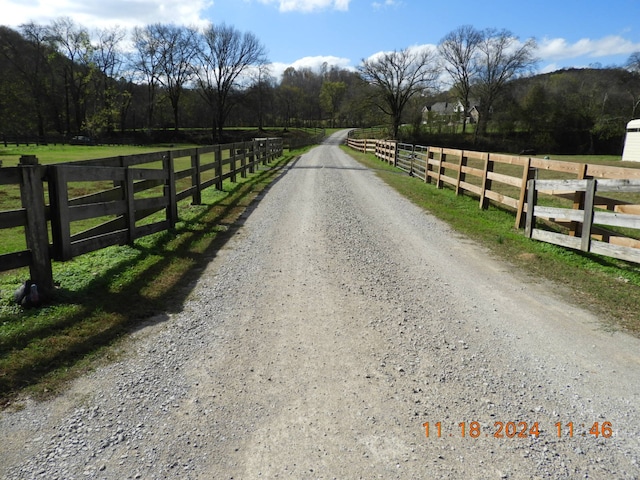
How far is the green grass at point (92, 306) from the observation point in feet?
9.96

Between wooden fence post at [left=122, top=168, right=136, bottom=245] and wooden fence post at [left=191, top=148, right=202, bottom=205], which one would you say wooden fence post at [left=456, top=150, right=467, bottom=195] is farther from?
wooden fence post at [left=122, top=168, right=136, bottom=245]

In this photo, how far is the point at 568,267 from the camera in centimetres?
571

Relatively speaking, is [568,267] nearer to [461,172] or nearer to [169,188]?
[169,188]

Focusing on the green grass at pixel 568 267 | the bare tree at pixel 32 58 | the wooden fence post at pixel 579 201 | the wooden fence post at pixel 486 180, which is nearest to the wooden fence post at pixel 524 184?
the green grass at pixel 568 267

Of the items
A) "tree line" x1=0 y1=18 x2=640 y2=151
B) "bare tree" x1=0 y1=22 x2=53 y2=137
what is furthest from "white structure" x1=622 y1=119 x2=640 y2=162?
"bare tree" x1=0 y1=22 x2=53 y2=137

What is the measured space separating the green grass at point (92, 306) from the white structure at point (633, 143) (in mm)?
40731

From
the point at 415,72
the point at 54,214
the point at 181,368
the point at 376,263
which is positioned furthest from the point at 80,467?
the point at 415,72

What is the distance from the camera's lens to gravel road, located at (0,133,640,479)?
2.24m

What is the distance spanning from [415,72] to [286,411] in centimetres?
5634

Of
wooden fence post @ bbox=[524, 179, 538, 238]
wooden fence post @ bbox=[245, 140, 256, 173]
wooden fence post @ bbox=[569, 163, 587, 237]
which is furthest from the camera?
wooden fence post @ bbox=[245, 140, 256, 173]

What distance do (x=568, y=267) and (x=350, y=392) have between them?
14.1 feet

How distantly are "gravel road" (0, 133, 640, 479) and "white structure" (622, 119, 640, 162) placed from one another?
130ft
